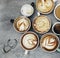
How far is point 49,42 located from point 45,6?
1.06 ft

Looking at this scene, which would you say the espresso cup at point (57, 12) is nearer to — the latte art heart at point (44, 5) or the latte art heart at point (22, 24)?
the latte art heart at point (44, 5)

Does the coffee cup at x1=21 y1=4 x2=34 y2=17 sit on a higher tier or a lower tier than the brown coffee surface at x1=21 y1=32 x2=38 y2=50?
higher

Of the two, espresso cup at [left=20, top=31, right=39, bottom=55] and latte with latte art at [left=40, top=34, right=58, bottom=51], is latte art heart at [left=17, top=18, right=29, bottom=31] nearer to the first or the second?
espresso cup at [left=20, top=31, right=39, bottom=55]

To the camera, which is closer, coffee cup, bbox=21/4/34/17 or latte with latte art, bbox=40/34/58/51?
latte with latte art, bbox=40/34/58/51

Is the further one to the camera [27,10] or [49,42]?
[27,10]

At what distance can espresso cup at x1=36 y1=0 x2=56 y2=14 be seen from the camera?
181 centimetres

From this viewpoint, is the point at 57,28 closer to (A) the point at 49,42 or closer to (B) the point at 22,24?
(A) the point at 49,42

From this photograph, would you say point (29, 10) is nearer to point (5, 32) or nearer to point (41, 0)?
point (41, 0)

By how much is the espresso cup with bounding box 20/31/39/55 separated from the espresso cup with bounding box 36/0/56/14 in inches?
8.6

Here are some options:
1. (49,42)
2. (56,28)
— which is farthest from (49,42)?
(56,28)

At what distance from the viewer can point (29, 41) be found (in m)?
1.79

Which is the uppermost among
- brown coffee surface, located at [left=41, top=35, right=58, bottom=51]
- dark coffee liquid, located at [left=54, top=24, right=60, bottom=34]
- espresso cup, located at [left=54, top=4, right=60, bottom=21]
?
espresso cup, located at [left=54, top=4, right=60, bottom=21]

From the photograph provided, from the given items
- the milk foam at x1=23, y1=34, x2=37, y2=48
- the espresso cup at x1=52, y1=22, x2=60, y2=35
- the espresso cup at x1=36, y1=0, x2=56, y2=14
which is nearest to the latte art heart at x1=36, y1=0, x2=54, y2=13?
the espresso cup at x1=36, y1=0, x2=56, y2=14

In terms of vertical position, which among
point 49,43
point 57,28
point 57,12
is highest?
point 57,12
